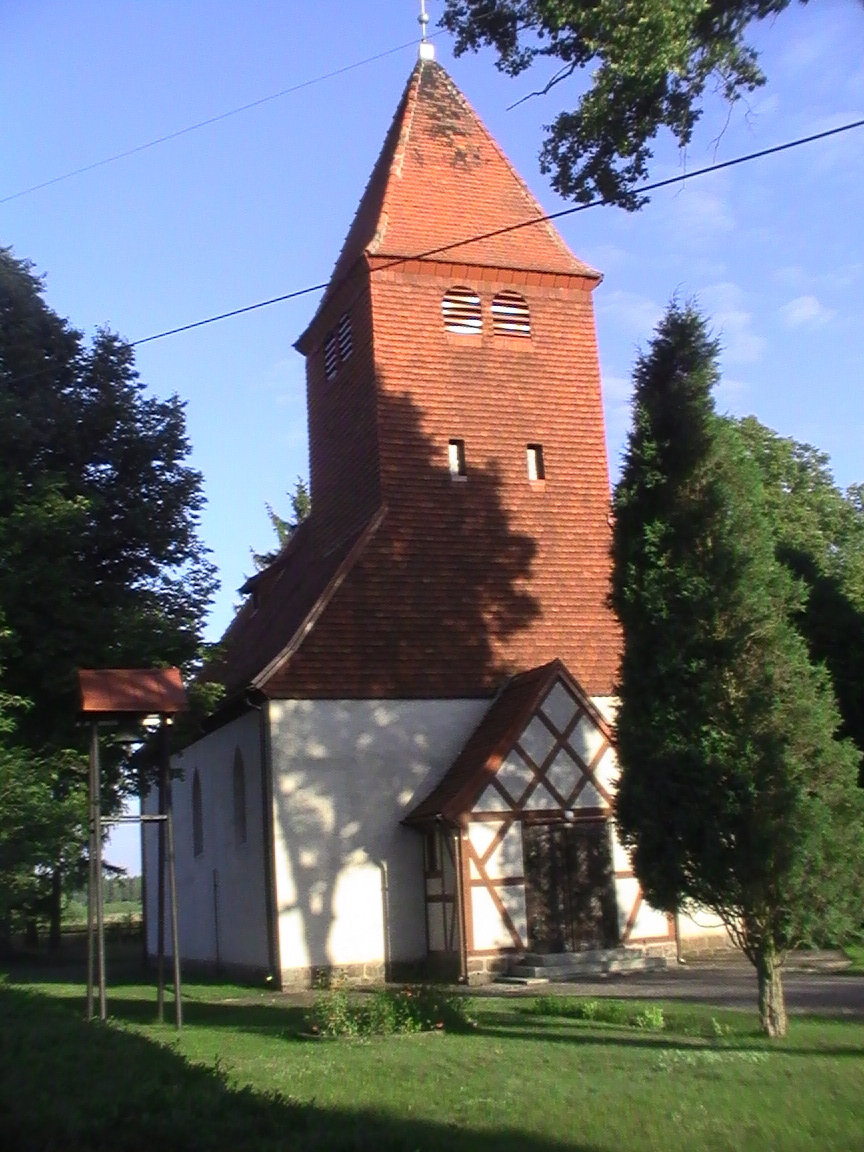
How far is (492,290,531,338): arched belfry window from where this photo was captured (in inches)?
1009

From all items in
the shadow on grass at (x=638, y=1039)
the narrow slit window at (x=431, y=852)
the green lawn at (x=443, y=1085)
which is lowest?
the shadow on grass at (x=638, y=1039)

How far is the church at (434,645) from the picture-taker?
21203mm

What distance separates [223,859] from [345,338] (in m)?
10.6

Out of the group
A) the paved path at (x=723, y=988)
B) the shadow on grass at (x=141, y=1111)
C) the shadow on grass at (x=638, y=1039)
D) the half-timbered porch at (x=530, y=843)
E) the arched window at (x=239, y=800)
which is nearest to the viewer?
the shadow on grass at (x=141, y=1111)

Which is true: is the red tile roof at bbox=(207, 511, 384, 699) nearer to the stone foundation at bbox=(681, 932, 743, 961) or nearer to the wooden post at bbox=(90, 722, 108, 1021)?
the wooden post at bbox=(90, 722, 108, 1021)

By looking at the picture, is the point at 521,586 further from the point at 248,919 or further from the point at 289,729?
the point at 248,919

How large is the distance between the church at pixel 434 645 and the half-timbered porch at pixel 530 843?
0.13 feet

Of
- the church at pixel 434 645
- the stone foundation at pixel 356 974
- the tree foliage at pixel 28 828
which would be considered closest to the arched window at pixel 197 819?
the church at pixel 434 645

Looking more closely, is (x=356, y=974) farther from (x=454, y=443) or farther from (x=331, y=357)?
(x=331, y=357)

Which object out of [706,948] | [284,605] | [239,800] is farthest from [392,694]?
[706,948]

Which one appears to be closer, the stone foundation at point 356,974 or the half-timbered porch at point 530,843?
the half-timbered porch at point 530,843

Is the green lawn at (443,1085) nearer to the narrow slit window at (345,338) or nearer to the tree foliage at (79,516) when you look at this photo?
the tree foliage at (79,516)

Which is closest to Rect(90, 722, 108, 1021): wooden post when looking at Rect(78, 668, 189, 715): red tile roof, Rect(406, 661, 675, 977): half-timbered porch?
Rect(78, 668, 189, 715): red tile roof

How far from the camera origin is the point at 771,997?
1176cm
